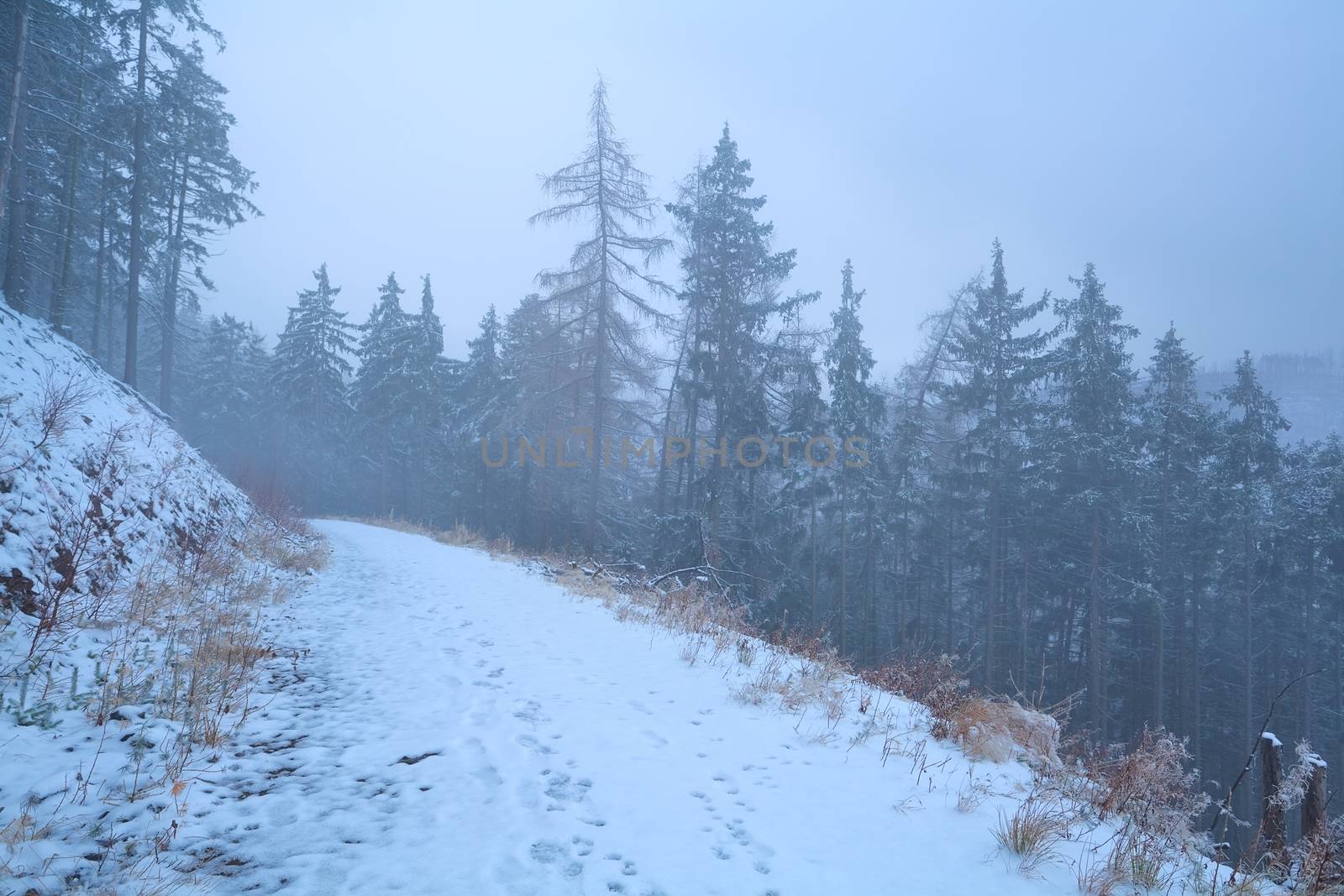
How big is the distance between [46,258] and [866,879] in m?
33.3

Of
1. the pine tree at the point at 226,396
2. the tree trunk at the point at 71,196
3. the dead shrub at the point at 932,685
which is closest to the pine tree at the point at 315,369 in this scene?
the pine tree at the point at 226,396

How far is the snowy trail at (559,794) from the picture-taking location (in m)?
2.80

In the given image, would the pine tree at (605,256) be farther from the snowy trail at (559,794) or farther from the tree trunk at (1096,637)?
the tree trunk at (1096,637)

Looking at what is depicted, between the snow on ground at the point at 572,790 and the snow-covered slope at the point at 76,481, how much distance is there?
7.10ft

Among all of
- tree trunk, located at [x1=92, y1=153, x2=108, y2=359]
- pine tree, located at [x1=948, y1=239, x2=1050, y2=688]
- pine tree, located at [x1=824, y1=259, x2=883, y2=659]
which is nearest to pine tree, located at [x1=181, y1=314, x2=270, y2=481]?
tree trunk, located at [x1=92, y1=153, x2=108, y2=359]

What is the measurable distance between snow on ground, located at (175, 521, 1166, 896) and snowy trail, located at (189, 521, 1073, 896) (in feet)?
0.05

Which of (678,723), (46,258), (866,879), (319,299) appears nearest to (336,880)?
(866,879)

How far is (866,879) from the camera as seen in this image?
293 cm

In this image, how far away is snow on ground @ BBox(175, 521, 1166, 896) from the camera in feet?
9.21

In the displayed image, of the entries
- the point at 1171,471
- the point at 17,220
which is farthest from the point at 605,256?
the point at 1171,471

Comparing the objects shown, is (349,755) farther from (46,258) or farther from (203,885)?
(46,258)

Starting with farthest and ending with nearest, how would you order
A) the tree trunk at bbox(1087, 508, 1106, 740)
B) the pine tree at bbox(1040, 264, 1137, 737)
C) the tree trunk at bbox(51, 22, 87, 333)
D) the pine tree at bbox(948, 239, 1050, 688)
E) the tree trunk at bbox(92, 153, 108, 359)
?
the pine tree at bbox(948, 239, 1050, 688) < the pine tree at bbox(1040, 264, 1137, 737) < the tree trunk at bbox(92, 153, 108, 359) < the tree trunk at bbox(1087, 508, 1106, 740) < the tree trunk at bbox(51, 22, 87, 333)

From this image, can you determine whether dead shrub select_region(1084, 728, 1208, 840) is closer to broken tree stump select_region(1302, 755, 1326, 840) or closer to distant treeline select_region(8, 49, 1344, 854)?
broken tree stump select_region(1302, 755, 1326, 840)

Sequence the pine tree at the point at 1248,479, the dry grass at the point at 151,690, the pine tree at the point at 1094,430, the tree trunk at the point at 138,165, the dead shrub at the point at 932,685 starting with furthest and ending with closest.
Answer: the pine tree at the point at 1248,479
the pine tree at the point at 1094,430
the tree trunk at the point at 138,165
the dead shrub at the point at 932,685
the dry grass at the point at 151,690
